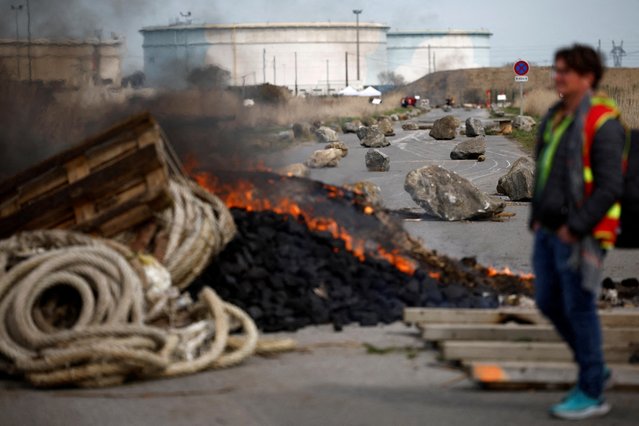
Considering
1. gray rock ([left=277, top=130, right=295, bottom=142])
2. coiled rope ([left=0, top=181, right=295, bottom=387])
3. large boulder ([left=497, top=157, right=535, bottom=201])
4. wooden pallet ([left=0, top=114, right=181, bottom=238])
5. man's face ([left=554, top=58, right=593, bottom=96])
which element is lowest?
gray rock ([left=277, top=130, right=295, bottom=142])

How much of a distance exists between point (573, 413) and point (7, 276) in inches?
143

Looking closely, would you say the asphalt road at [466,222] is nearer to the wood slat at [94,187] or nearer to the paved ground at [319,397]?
the paved ground at [319,397]

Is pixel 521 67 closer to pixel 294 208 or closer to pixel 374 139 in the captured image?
pixel 374 139

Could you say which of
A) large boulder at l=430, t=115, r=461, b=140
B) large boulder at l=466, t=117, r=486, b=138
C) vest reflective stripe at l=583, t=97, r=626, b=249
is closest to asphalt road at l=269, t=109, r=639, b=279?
large boulder at l=430, t=115, r=461, b=140

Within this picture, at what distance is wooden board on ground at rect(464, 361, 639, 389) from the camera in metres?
6.68

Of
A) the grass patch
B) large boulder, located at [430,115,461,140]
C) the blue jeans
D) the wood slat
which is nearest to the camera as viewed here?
the blue jeans

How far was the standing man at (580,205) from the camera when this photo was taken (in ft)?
19.4

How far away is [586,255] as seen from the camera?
19.4ft

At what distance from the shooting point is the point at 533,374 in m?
6.82

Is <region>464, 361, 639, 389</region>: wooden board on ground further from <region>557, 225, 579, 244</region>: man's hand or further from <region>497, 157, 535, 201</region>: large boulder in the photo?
<region>497, 157, 535, 201</region>: large boulder

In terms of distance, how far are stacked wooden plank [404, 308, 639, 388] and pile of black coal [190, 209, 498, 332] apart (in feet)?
2.64

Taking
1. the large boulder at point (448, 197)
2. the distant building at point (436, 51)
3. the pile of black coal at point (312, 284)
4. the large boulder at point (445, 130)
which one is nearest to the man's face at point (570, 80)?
the pile of black coal at point (312, 284)

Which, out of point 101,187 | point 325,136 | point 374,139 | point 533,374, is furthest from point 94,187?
point 325,136

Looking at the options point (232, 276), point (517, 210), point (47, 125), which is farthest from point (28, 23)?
point (232, 276)
